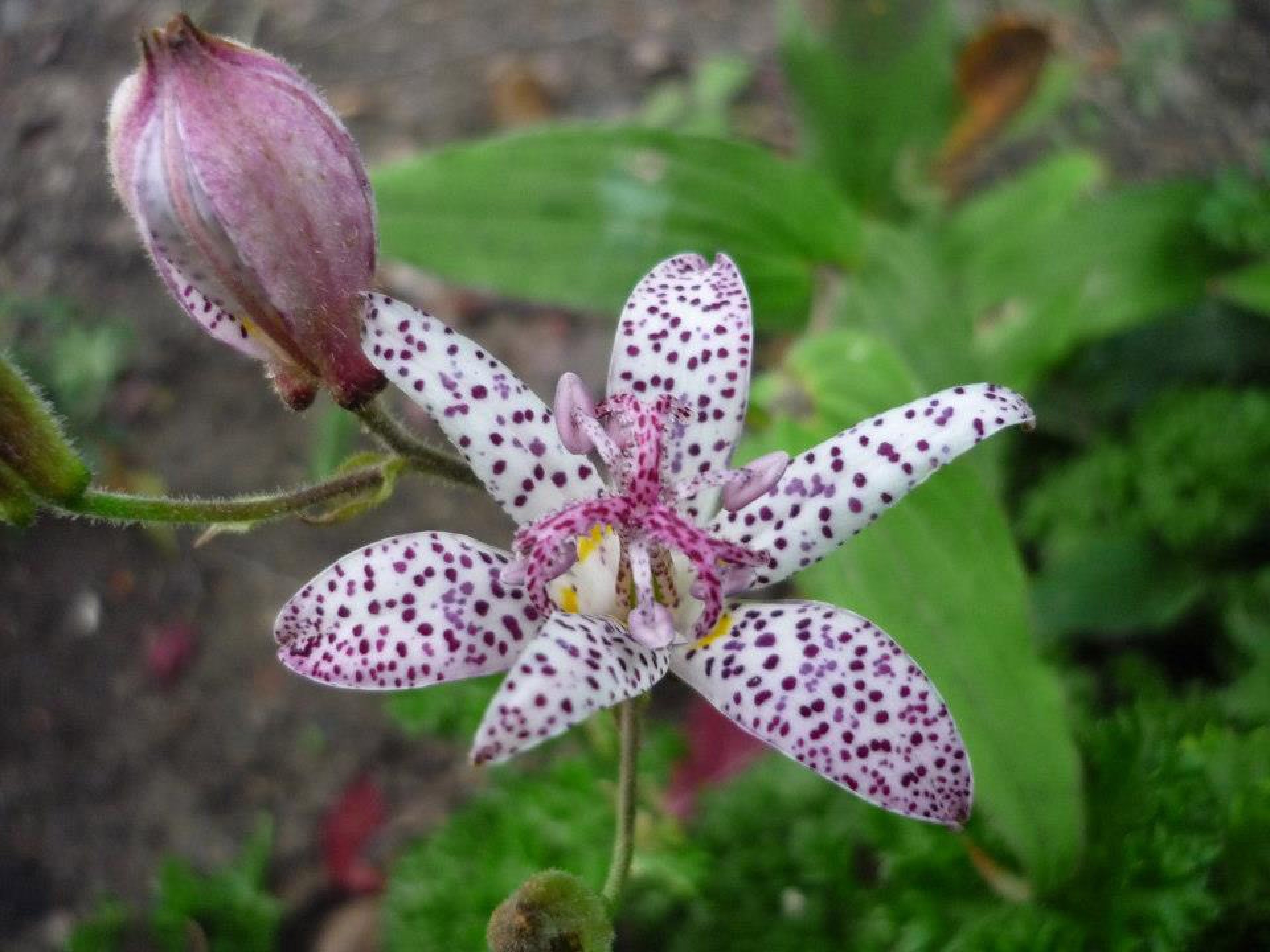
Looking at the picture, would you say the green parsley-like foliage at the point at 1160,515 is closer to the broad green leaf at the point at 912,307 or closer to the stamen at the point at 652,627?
the broad green leaf at the point at 912,307

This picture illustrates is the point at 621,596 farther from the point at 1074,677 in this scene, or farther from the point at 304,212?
the point at 1074,677

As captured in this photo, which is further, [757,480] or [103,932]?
[103,932]

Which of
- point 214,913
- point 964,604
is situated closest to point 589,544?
point 964,604

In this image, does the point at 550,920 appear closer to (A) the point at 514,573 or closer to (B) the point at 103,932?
(A) the point at 514,573

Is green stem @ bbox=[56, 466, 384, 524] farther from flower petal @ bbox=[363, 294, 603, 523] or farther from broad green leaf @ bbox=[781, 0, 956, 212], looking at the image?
broad green leaf @ bbox=[781, 0, 956, 212]

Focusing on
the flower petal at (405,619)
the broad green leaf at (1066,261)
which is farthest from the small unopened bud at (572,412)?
the broad green leaf at (1066,261)

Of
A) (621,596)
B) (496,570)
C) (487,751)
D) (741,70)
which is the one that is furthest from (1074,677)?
(741,70)
